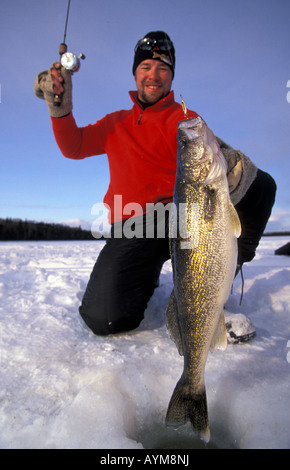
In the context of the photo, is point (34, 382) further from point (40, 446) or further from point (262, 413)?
point (262, 413)

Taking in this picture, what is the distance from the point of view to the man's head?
3.61 m

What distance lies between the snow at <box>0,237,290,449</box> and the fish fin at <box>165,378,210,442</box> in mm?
177

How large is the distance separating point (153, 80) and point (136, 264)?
2.32 metres

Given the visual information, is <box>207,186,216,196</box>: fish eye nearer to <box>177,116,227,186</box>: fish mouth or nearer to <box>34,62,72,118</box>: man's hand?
<box>177,116,227,186</box>: fish mouth

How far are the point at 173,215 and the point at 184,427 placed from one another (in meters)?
1.18

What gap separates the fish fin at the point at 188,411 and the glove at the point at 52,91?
2.97 meters

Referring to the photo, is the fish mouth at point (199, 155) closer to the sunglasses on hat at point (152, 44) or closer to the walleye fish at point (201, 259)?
the walleye fish at point (201, 259)

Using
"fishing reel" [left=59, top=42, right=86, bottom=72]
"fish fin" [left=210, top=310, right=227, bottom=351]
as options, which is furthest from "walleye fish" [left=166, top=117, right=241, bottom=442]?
"fishing reel" [left=59, top=42, right=86, bottom=72]

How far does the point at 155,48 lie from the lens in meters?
3.67

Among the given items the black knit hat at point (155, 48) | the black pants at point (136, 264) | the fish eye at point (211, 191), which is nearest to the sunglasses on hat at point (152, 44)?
the black knit hat at point (155, 48)

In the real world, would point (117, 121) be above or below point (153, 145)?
above

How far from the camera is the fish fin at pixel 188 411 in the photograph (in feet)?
4.85

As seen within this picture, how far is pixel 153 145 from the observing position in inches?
135

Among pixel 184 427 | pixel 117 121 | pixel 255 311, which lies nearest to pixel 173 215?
pixel 184 427
